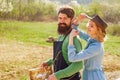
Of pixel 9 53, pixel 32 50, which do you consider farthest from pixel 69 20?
pixel 32 50

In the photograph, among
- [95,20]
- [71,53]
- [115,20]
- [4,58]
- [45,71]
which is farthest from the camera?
[115,20]

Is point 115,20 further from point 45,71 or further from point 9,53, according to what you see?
point 45,71

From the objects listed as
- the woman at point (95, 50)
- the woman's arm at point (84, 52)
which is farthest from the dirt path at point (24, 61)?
the woman's arm at point (84, 52)

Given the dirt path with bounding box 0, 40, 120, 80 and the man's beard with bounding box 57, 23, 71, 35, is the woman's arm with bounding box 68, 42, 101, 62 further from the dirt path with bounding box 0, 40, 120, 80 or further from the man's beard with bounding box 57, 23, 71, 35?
the dirt path with bounding box 0, 40, 120, 80

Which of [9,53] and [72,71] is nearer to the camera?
[72,71]

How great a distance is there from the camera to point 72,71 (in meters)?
3.30

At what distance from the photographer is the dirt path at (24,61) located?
27.6 feet

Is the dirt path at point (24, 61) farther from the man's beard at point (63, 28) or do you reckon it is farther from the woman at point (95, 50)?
the man's beard at point (63, 28)

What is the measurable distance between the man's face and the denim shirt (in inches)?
10.4

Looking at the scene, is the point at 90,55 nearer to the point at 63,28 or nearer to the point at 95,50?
the point at 95,50

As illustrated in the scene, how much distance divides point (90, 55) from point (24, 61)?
712 centimetres

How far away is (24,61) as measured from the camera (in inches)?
407

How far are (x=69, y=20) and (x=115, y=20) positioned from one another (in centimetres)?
3494

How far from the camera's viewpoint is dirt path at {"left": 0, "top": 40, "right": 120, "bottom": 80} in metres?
8.42
